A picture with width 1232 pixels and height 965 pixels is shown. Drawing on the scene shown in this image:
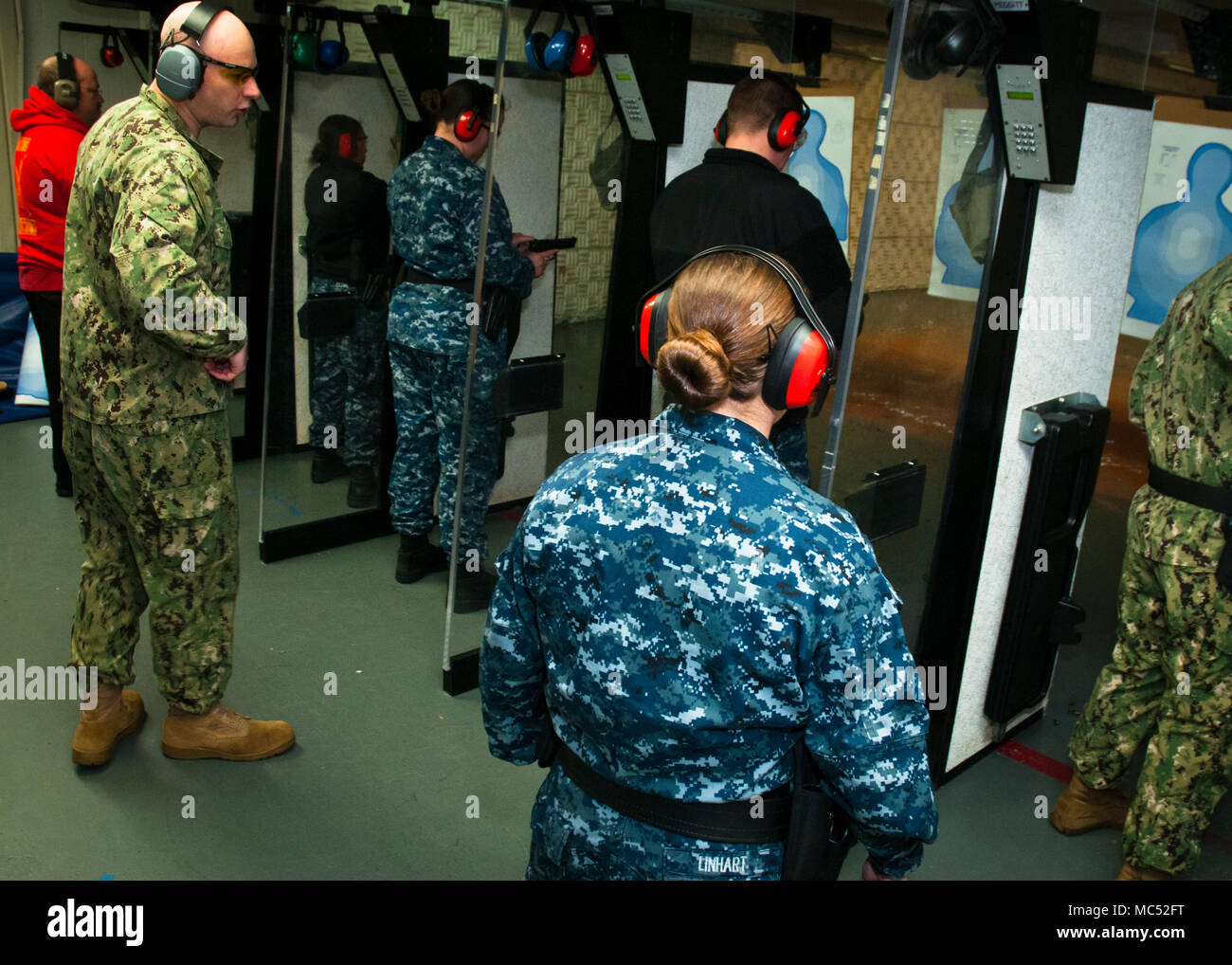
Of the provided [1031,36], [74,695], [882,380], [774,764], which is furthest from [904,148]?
[74,695]

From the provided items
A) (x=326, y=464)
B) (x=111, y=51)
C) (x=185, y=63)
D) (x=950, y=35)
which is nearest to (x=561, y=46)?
(x=185, y=63)

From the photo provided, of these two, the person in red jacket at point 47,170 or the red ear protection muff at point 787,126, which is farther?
the person in red jacket at point 47,170

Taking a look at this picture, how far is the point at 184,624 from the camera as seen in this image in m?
2.71

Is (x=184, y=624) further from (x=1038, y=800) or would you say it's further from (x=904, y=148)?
(x=1038, y=800)

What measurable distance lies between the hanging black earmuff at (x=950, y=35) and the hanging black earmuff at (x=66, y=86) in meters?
3.93

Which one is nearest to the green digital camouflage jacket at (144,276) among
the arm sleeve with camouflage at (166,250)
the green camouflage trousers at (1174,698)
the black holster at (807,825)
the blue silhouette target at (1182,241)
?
the arm sleeve with camouflage at (166,250)

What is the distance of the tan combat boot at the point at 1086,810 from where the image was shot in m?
2.77

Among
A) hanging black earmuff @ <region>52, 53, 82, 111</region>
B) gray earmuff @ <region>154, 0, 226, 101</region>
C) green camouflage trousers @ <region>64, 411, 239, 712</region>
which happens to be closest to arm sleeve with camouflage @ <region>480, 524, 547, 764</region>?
green camouflage trousers @ <region>64, 411, 239, 712</region>

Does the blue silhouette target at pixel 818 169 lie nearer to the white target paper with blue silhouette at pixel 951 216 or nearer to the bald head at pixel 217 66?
the white target paper with blue silhouette at pixel 951 216

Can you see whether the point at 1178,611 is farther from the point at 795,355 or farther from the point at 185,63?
the point at 185,63

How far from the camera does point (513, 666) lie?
1.50 m

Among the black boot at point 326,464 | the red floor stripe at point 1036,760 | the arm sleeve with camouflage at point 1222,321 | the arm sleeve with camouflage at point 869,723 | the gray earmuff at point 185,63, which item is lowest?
the red floor stripe at point 1036,760
